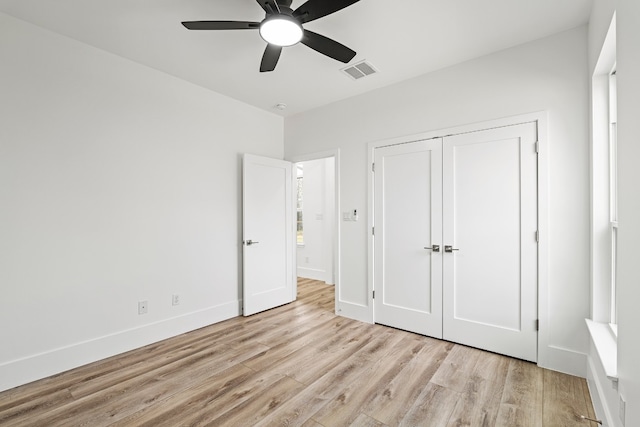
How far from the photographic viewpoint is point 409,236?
330 cm

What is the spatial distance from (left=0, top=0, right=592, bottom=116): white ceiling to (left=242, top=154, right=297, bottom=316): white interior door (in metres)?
1.27

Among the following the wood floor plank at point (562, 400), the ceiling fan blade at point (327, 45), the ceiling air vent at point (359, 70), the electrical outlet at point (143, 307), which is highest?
the ceiling air vent at point (359, 70)

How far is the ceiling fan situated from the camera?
182cm

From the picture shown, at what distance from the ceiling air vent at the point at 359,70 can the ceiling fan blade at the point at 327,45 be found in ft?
2.49

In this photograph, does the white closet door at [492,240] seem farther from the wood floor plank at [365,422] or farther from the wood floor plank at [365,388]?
the wood floor plank at [365,422]

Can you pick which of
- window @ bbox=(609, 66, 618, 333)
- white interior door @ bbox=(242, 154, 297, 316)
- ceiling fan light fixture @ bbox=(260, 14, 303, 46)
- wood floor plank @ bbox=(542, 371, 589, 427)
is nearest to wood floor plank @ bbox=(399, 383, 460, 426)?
wood floor plank @ bbox=(542, 371, 589, 427)

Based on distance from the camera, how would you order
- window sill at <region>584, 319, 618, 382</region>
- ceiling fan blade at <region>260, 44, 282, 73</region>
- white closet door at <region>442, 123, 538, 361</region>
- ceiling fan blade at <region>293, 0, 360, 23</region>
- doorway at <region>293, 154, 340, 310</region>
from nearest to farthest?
window sill at <region>584, 319, 618, 382</region> < ceiling fan blade at <region>293, 0, 360, 23</region> < ceiling fan blade at <region>260, 44, 282, 73</region> < white closet door at <region>442, 123, 538, 361</region> < doorway at <region>293, 154, 340, 310</region>

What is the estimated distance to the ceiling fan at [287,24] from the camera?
1.82 meters

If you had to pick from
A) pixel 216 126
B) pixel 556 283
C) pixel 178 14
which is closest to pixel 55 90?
pixel 178 14

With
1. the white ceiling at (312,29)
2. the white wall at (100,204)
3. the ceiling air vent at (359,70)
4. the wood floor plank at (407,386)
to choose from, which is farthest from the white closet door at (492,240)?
the white wall at (100,204)

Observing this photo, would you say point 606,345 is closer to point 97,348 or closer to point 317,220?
Answer: point 97,348

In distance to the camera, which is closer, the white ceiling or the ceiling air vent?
the white ceiling

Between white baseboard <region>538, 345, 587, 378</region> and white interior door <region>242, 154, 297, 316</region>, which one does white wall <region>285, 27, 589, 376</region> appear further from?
white interior door <region>242, 154, 297, 316</region>

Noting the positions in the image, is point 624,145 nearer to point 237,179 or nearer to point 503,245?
point 503,245
